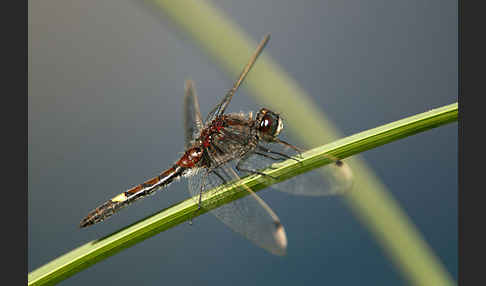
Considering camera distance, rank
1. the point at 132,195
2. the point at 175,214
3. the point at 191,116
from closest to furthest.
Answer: the point at 175,214, the point at 132,195, the point at 191,116

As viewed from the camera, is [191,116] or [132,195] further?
[191,116]

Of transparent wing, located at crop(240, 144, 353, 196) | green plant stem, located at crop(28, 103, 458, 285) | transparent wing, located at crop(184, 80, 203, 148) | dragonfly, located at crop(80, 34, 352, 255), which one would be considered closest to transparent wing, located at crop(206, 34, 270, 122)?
dragonfly, located at crop(80, 34, 352, 255)

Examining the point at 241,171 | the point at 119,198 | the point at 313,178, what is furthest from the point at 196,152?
the point at 313,178

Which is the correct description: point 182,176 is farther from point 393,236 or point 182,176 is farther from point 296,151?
point 393,236

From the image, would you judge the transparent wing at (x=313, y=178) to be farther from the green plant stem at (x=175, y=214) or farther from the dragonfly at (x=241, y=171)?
the green plant stem at (x=175, y=214)

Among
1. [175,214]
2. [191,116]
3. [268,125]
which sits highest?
[191,116]

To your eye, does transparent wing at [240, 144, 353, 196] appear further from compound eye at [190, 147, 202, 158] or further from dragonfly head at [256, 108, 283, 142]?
compound eye at [190, 147, 202, 158]

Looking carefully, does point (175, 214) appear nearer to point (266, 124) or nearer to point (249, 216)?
point (249, 216)
